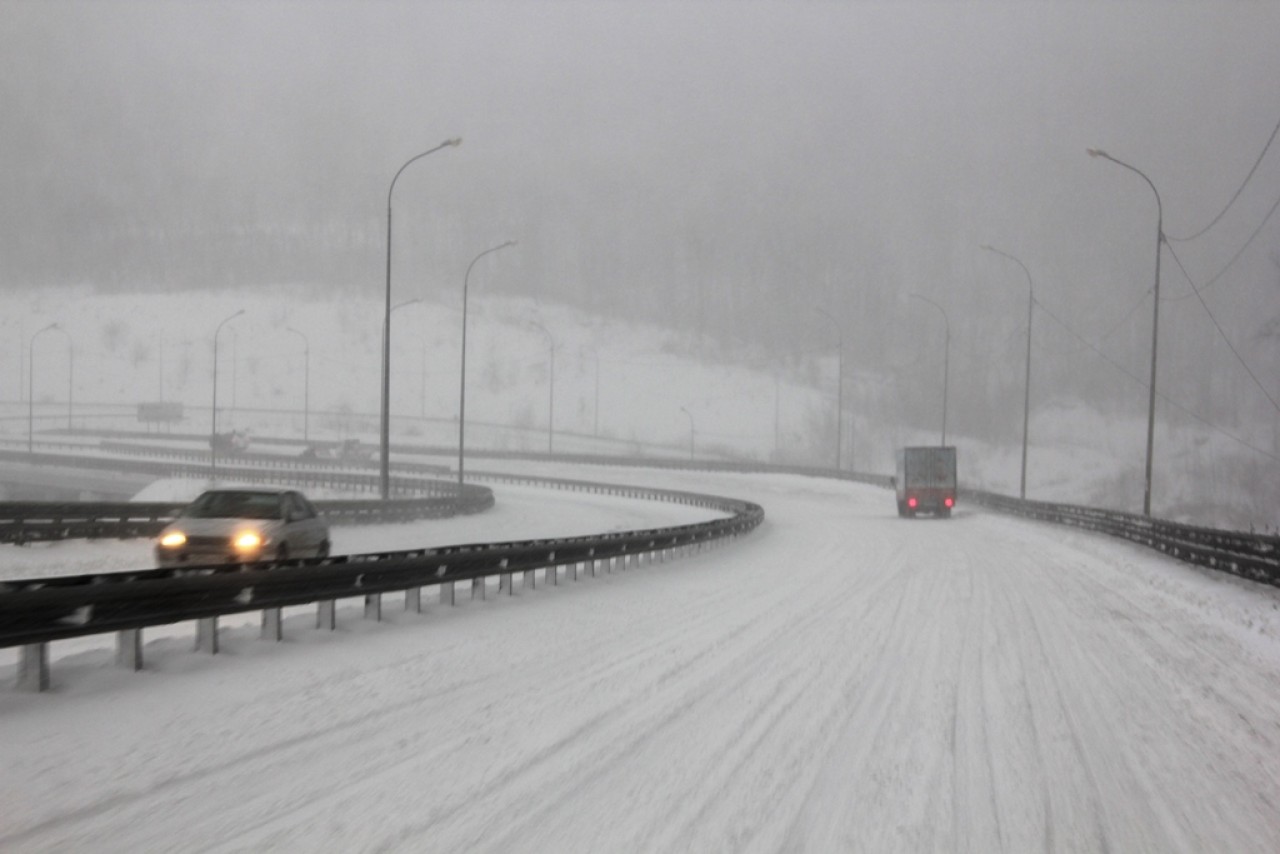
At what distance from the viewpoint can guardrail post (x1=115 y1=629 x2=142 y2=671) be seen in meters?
9.66

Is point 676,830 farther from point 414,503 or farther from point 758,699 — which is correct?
point 414,503

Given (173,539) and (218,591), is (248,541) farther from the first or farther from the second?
(218,591)

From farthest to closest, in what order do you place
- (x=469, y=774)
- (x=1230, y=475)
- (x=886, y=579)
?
1. (x=1230, y=475)
2. (x=886, y=579)
3. (x=469, y=774)

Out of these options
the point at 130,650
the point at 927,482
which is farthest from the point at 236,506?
the point at 927,482

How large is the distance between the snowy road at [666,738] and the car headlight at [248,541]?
325 cm

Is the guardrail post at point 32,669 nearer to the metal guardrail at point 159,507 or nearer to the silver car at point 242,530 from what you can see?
the silver car at point 242,530

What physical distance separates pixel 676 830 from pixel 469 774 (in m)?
1.50

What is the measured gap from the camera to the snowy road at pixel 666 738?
19.1 ft

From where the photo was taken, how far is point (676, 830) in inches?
229

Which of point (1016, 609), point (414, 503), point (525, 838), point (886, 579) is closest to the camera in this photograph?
point (525, 838)

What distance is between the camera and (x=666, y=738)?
25.9 feet

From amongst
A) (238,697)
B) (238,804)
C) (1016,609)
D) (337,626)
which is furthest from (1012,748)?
(1016,609)

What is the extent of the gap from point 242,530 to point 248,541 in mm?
223

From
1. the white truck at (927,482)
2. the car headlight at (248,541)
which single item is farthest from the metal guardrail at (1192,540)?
the car headlight at (248,541)
